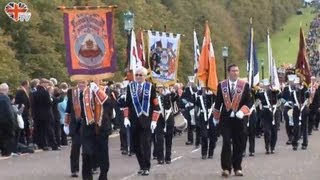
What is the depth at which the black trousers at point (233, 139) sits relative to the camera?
17484 millimetres

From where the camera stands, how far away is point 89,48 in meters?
16.0

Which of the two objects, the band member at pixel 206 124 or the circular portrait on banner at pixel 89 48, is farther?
the band member at pixel 206 124

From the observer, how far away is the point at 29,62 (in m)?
52.7

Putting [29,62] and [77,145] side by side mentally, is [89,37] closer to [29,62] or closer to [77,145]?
[77,145]

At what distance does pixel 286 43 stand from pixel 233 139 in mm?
118037

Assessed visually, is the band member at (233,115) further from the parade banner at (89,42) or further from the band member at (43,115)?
the band member at (43,115)

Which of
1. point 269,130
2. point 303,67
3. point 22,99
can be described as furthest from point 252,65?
point 22,99

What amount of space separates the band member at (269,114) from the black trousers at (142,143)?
6.79 meters

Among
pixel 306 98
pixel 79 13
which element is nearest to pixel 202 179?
pixel 79 13

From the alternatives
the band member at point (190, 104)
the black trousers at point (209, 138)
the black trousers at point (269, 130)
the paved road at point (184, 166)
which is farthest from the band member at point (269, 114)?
the black trousers at point (209, 138)

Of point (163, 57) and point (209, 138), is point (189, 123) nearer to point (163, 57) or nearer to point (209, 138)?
point (163, 57)

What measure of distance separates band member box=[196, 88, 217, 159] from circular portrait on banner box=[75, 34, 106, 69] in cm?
656

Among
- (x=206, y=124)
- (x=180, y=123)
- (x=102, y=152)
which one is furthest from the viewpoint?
(x=180, y=123)

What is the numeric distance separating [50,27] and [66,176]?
37.3 m
